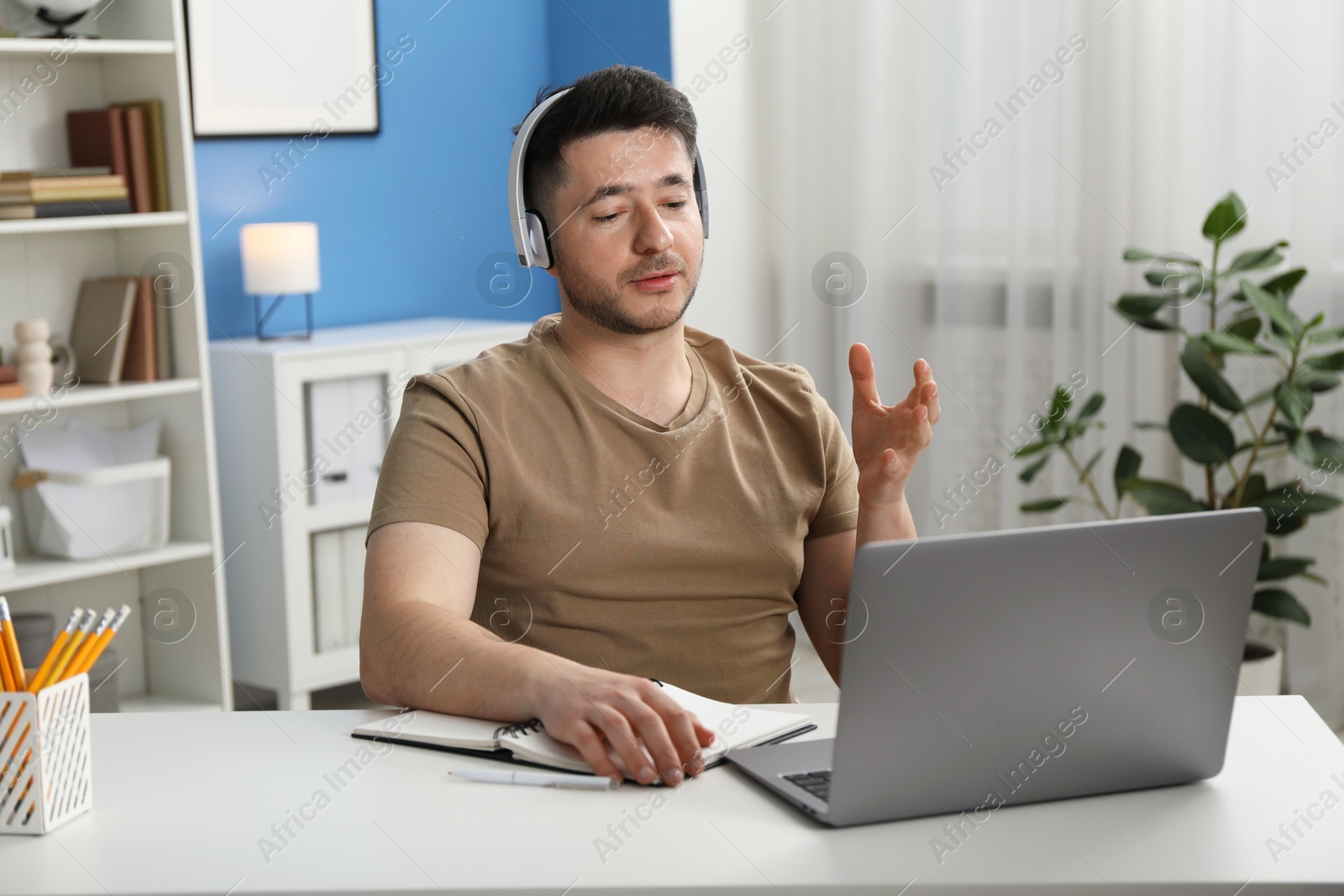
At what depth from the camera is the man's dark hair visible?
164 cm

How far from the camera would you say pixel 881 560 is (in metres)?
0.93

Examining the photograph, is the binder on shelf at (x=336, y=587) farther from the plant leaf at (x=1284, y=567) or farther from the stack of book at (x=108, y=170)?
the plant leaf at (x=1284, y=567)

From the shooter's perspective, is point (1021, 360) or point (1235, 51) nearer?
point (1235, 51)

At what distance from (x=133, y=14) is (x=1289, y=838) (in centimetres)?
299

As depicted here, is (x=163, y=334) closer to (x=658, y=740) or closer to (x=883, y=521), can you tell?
(x=883, y=521)

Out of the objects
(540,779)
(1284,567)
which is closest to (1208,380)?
(1284,567)

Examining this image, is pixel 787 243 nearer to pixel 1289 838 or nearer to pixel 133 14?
pixel 133 14

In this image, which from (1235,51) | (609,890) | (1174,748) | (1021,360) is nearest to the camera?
(609,890)

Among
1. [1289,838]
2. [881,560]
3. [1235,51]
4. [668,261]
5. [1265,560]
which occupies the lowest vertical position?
[1265,560]

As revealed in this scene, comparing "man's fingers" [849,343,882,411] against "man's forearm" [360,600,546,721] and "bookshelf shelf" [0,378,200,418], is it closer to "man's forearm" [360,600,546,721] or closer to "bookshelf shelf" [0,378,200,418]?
"man's forearm" [360,600,546,721]

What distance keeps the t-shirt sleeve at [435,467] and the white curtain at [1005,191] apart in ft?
7.31

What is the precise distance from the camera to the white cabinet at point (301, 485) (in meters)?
3.27

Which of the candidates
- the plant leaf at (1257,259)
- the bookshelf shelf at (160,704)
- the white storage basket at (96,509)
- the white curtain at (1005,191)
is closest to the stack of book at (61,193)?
the white storage basket at (96,509)

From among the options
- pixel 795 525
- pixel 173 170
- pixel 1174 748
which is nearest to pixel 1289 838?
pixel 1174 748
